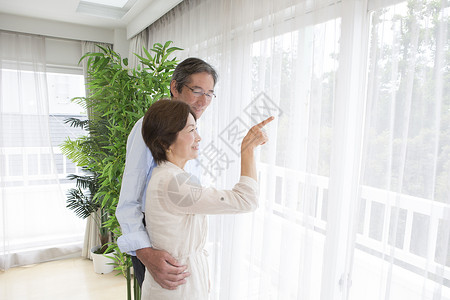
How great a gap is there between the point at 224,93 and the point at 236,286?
1337 millimetres

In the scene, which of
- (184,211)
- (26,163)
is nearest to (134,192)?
(184,211)

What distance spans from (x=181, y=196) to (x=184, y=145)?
0.18m

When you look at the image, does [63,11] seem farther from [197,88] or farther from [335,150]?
[335,150]

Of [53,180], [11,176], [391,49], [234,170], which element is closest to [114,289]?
[53,180]

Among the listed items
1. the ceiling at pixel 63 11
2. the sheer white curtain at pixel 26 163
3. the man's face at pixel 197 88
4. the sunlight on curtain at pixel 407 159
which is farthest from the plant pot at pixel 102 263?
the sunlight on curtain at pixel 407 159

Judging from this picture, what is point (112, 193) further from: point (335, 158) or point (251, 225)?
point (335, 158)

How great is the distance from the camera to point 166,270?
105 cm

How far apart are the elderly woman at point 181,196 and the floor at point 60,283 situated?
90.9 inches

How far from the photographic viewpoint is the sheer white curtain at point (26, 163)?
3508mm

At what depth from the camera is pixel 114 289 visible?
3154mm

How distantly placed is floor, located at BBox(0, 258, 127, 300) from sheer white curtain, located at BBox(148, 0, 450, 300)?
5.15ft

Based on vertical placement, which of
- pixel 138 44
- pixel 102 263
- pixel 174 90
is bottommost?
pixel 102 263

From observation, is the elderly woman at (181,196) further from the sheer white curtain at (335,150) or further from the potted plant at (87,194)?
the potted plant at (87,194)

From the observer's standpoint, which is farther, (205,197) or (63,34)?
(63,34)
